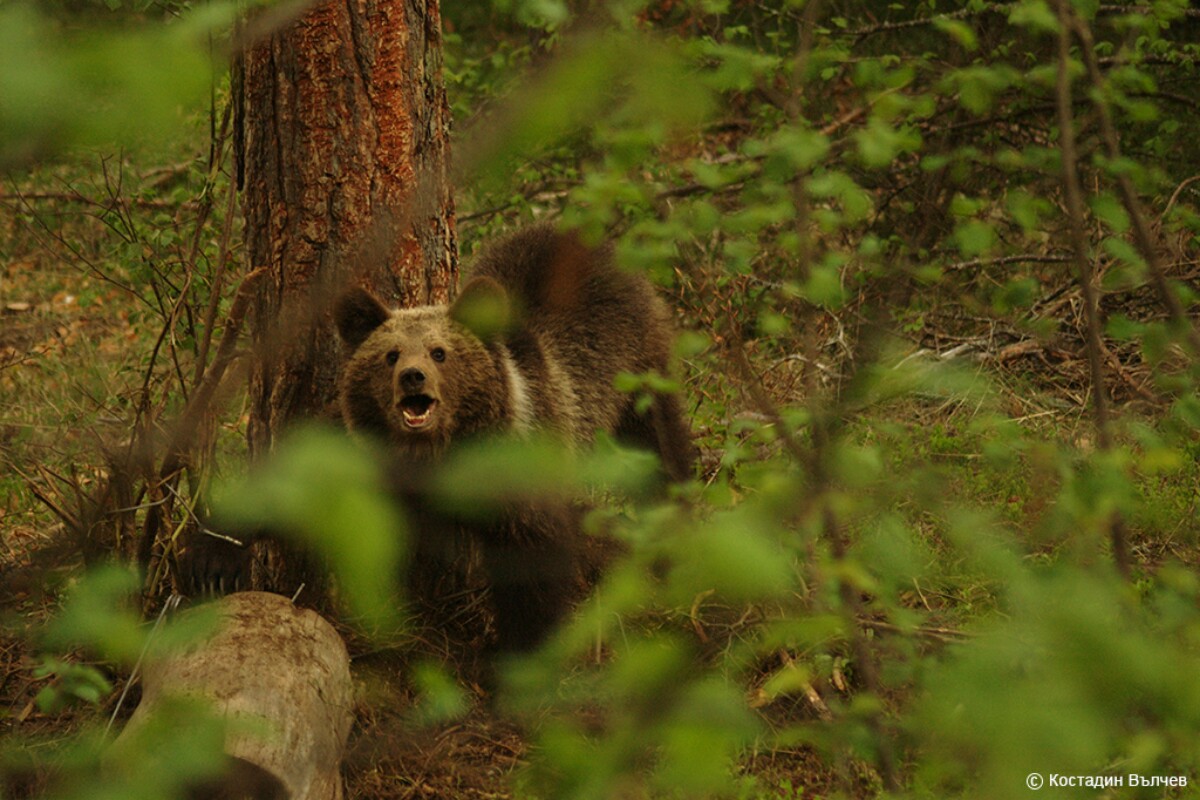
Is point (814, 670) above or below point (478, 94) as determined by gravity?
below

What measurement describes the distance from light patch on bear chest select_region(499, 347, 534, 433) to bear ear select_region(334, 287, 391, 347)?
0.58 meters

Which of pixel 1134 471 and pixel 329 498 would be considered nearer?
pixel 329 498

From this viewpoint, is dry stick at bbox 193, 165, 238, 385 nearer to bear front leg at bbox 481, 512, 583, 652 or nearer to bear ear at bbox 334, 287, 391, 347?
bear ear at bbox 334, 287, 391, 347

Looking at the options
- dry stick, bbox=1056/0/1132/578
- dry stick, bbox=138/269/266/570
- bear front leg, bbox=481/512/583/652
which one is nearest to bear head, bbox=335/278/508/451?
dry stick, bbox=138/269/266/570

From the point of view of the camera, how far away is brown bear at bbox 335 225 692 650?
438 centimetres

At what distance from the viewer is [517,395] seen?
481cm

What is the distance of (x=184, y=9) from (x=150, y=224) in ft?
3.62

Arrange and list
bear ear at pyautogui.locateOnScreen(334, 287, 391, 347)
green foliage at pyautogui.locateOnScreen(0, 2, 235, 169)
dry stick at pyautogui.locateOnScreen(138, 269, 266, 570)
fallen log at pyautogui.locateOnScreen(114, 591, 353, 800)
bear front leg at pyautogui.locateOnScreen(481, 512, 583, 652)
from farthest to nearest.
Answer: bear front leg at pyautogui.locateOnScreen(481, 512, 583, 652) → bear ear at pyautogui.locateOnScreen(334, 287, 391, 347) → dry stick at pyautogui.locateOnScreen(138, 269, 266, 570) → fallen log at pyautogui.locateOnScreen(114, 591, 353, 800) → green foliage at pyautogui.locateOnScreen(0, 2, 235, 169)

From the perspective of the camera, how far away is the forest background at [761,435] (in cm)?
130

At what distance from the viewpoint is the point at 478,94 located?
328 inches

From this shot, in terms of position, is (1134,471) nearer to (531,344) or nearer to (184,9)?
(531,344)

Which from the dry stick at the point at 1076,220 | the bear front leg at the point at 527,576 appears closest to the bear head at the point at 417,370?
the bear front leg at the point at 527,576

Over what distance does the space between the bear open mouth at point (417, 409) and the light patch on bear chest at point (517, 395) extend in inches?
17.5

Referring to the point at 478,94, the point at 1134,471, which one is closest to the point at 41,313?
the point at 478,94
